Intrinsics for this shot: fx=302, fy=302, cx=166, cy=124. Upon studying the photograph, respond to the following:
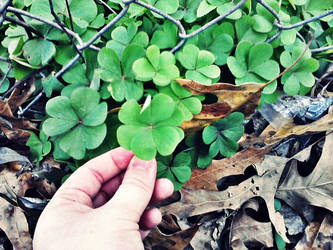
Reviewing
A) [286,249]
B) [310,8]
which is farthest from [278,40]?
[286,249]

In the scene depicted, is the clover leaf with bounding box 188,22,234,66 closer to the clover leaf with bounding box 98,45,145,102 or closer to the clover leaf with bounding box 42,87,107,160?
the clover leaf with bounding box 98,45,145,102

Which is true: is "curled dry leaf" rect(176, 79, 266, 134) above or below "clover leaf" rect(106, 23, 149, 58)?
below

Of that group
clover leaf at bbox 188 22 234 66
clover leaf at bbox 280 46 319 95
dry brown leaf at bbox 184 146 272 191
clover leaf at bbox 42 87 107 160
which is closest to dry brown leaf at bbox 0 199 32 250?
clover leaf at bbox 42 87 107 160

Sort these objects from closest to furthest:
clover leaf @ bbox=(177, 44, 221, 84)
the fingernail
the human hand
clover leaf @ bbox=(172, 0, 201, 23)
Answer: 1. the human hand
2. the fingernail
3. clover leaf @ bbox=(177, 44, 221, 84)
4. clover leaf @ bbox=(172, 0, 201, 23)

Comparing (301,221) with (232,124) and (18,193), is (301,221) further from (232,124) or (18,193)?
(18,193)

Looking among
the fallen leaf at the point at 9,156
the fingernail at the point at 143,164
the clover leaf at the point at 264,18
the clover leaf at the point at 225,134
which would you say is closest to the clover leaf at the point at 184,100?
the clover leaf at the point at 225,134

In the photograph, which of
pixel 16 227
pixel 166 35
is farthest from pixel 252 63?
pixel 16 227

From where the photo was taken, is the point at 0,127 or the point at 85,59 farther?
the point at 0,127

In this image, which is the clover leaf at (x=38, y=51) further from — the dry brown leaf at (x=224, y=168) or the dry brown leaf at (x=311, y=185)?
the dry brown leaf at (x=311, y=185)
